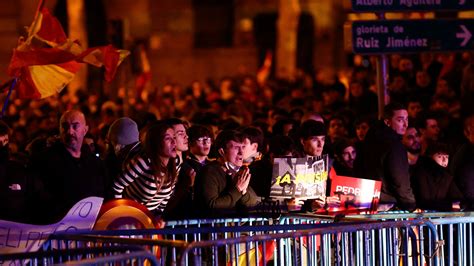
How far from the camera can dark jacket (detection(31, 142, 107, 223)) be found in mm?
11375

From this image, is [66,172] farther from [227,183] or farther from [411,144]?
[411,144]

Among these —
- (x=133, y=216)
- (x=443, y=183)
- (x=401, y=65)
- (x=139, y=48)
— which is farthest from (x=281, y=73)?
(x=133, y=216)

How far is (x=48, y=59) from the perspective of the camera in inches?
574

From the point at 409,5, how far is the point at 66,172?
5034 millimetres

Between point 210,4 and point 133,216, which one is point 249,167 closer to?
point 133,216

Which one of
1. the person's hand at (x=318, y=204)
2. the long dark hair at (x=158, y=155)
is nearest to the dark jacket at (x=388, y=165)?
the person's hand at (x=318, y=204)

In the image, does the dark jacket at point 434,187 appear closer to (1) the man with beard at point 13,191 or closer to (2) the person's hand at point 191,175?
(2) the person's hand at point 191,175

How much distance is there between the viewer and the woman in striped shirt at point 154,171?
11.5 m

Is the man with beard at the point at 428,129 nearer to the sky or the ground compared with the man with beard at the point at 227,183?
nearer to the sky

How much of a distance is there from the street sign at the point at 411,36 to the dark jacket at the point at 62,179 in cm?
431

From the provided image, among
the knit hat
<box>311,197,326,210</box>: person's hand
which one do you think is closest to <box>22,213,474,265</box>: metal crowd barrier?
<box>311,197,326,210</box>: person's hand

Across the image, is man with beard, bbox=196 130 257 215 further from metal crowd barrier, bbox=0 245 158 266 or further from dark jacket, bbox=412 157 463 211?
metal crowd barrier, bbox=0 245 158 266

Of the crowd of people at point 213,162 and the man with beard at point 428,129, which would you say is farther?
the man with beard at point 428,129

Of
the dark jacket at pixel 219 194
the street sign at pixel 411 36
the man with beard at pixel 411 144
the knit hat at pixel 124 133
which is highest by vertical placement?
the street sign at pixel 411 36
